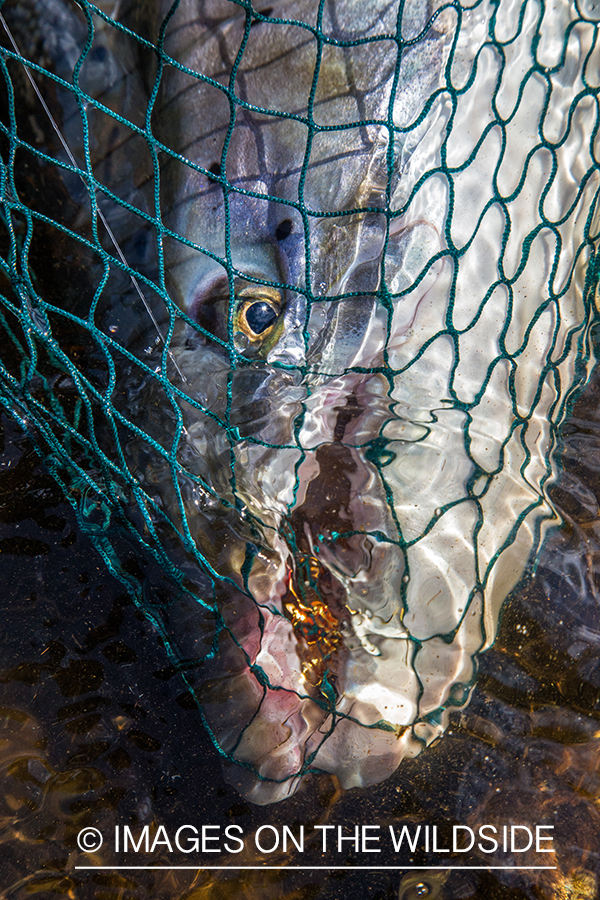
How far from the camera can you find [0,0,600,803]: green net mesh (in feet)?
4.99

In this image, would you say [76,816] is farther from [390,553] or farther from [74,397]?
[74,397]

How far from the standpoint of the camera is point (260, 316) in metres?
1.69

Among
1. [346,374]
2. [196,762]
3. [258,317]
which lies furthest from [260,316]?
[196,762]

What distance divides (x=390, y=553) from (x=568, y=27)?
4.69ft

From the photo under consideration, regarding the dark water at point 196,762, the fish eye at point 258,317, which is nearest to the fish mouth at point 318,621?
the dark water at point 196,762

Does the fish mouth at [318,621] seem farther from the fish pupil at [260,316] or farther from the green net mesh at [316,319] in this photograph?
the fish pupil at [260,316]

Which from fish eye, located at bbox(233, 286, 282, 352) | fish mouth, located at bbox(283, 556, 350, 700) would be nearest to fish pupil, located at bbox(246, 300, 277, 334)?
fish eye, located at bbox(233, 286, 282, 352)

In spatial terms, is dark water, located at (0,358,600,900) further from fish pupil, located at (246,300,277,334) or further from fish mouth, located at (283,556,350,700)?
fish pupil, located at (246,300,277,334)

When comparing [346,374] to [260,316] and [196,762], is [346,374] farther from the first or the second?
[196,762]

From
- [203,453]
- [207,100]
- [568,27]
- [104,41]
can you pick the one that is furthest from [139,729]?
[568,27]

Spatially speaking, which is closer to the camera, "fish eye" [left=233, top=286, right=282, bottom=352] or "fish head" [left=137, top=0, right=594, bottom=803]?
"fish head" [left=137, top=0, right=594, bottom=803]

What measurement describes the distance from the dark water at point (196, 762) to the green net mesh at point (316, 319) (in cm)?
8

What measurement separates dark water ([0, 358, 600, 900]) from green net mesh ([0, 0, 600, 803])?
0.25 ft

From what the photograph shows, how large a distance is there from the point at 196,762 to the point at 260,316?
1.26 metres
